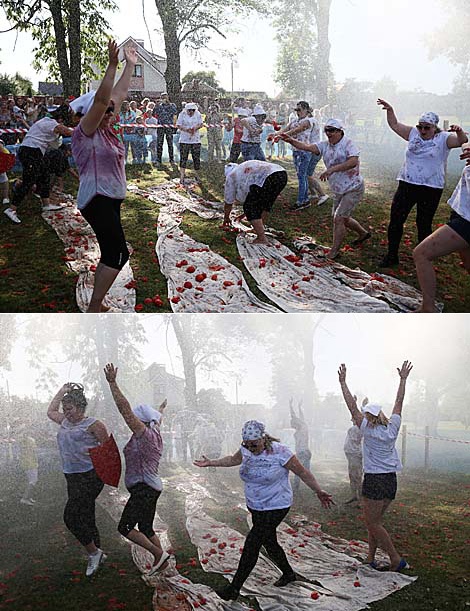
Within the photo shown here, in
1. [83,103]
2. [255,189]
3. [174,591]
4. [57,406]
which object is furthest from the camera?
[255,189]

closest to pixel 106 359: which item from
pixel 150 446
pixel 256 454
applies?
pixel 150 446

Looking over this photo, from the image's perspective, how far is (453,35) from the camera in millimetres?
4004

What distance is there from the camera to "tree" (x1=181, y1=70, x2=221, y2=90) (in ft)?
12.9

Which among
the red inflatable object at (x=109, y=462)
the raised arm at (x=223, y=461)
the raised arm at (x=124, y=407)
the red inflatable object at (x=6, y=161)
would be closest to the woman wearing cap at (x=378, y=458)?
the raised arm at (x=223, y=461)

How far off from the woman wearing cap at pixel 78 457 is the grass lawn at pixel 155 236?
0.51 metres

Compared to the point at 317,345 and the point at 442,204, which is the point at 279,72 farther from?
the point at 317,345

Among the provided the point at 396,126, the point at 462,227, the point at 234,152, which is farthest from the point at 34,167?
the point at 462,227

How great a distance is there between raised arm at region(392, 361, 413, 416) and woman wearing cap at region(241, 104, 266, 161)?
4.57 ft

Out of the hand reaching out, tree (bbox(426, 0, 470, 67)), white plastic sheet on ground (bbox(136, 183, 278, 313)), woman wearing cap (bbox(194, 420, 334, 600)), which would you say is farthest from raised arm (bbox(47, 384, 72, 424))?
tree (bbox(426, 0, 470, 67))

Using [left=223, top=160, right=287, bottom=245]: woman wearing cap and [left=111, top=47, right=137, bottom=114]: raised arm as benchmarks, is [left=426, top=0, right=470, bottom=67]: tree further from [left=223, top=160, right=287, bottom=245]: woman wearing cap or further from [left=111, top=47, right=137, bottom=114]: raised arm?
[left=111, top=47, right=137, bottom=114]: raised arm

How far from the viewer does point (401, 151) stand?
4012 millimetres

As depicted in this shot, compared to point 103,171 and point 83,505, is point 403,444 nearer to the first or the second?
point 83,505

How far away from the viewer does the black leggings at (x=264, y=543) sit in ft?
12.5

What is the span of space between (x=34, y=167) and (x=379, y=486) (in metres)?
2.50
